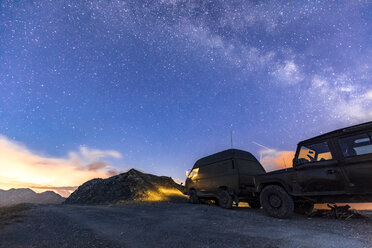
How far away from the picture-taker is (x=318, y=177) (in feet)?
18.1

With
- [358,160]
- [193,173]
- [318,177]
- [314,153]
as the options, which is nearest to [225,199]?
[193,173]

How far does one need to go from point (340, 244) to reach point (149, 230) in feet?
13.1

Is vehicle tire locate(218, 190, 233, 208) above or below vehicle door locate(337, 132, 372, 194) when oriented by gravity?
below

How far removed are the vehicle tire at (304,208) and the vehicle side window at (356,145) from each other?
8.84 ft

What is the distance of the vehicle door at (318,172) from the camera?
5.14 m

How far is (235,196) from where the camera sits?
8188mm

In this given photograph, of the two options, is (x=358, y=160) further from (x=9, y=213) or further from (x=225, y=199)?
(x=9, y=213)

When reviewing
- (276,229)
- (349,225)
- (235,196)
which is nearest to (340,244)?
(276,229)

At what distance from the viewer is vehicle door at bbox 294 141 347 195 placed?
5136 mm

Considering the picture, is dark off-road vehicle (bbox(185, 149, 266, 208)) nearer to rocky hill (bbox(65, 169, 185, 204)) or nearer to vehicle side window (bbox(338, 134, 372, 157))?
vehicle side window (bbox(338, 134, 372, 157))

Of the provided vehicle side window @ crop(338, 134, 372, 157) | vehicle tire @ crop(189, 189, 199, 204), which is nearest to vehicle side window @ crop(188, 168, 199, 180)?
vehicle tire @ crop(189, 189, 199, 204)

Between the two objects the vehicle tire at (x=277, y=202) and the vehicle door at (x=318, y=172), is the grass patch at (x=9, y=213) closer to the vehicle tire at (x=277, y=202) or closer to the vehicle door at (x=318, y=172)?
the vehicle tire at (x=277, y=202)

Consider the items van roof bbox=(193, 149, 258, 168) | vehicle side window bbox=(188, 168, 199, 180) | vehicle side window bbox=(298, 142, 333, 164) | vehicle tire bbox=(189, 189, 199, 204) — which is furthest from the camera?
vehicle side window bbox=(188, 168, 199, 180)

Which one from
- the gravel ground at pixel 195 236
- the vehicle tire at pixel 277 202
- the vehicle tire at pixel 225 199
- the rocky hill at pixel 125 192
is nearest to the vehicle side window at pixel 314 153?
the vehicle tire at pixel 277 202
